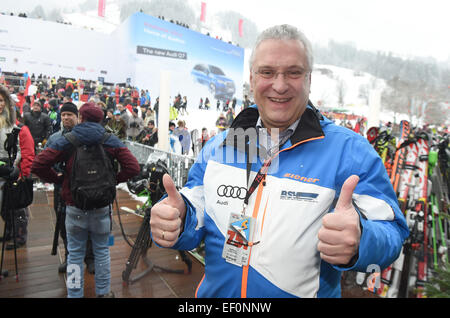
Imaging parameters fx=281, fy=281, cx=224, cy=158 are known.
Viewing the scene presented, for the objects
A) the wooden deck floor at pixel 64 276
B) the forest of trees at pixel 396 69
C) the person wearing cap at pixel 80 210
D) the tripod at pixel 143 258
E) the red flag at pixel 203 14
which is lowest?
the wooden deck floor at pixel 64 276

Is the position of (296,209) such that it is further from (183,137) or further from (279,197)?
(183,137)

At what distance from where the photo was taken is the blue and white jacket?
3.41ft

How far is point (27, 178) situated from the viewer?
3.21 metres

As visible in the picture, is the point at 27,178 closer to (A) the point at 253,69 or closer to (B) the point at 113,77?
(A) the point at 253,69

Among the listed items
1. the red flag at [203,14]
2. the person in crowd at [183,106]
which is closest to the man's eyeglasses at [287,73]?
the person in crowd at [183,106]

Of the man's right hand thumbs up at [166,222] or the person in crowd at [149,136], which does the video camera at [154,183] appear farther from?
the person in crowd at [149,136]

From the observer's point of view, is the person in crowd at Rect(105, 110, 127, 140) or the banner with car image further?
the banner with car image

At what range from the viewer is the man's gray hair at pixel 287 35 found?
1.16 meters

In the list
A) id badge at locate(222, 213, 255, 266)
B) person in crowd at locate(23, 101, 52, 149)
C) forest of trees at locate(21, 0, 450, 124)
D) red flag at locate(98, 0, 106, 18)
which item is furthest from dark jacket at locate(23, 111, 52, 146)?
red flag at locate(98, 0, 106, 18)

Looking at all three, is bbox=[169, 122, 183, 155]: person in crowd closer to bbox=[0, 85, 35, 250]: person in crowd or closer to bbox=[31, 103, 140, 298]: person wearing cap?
bbox=[0, 85, 35, 250]: person in crowd

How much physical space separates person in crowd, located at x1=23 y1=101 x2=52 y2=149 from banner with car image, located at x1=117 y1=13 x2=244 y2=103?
496 centimetres

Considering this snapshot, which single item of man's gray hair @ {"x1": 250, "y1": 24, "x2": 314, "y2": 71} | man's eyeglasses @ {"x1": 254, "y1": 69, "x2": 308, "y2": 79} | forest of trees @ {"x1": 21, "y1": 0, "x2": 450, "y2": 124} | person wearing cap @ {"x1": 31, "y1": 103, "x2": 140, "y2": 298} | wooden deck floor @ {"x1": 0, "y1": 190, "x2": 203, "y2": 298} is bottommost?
wooden deck floor @ {"x1": 0, "y1": 190, "x2": 203, "y2": 298}

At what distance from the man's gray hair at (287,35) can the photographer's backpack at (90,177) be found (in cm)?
182

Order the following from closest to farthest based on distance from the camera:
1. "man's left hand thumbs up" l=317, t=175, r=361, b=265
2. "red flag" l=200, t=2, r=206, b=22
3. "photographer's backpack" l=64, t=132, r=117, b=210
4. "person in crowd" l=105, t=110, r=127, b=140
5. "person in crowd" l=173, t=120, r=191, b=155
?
1. "man's left hand thumbs up" l=317, t=175, r=361, b=265
2. "photographer's backpack" l=64, t=132, r=117, b=210
3. "person in crowd" l=105, t=110, r=127, b=140
4. "person in crowd" l=173, t=120, r=191, b=155
5. "red flag" l=200, t=2, r=206, b=22
